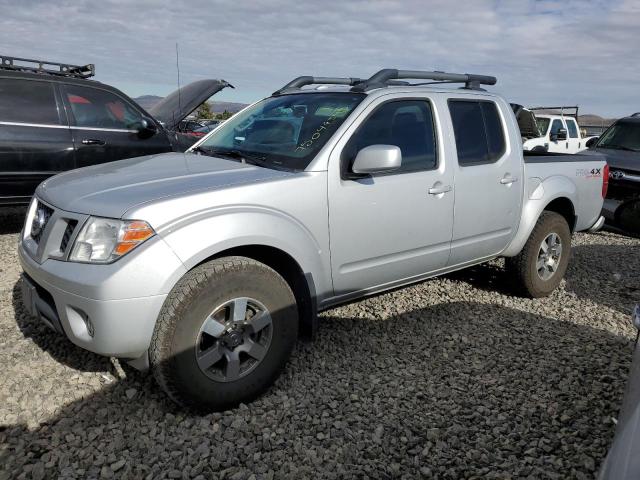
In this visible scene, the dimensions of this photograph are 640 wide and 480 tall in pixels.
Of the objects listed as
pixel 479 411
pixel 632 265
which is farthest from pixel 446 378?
pixel 632 265

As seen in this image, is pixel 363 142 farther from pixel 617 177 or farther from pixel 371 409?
pixel 617 177

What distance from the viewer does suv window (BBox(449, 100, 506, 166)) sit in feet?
12.9

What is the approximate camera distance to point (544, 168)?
14.9ft

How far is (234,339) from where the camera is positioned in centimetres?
279

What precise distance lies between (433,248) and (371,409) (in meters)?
1.28

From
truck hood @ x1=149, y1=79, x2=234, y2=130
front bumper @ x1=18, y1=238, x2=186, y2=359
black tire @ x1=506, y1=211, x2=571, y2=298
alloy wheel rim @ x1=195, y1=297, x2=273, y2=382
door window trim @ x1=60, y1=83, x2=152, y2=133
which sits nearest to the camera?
front bumper @ x1=18, y1=238, x2=186, y2=359

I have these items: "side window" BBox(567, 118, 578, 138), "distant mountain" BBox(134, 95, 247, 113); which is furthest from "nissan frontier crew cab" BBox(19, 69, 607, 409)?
"side window" BBox(567, 118, 578, 138)

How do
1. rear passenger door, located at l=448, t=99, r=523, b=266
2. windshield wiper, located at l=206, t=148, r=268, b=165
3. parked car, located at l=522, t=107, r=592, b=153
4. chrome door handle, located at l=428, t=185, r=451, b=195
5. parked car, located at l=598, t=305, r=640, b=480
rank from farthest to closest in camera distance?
parked car, located at l=522, t=107, r=592, b=153 → rear passenger door, located at l=448, t=99, r=523, b=266 → chrome door handle, located at l=428, t=185, r=451, b=195 → windshield wiper, located at l=206, t=148, r=268, b=165 → parked car, located at l=598, t=305, r=640, b=480

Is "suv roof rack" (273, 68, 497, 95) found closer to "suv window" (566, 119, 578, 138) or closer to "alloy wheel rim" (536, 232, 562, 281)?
"alloy wheel rim" (536, 232, 562, 281)

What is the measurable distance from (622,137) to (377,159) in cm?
780

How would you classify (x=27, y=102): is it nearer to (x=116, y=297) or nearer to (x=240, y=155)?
(x=240, y=155)

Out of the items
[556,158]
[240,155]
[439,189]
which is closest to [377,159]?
[439,189]

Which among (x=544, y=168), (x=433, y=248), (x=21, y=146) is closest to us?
(x=433, y=248)

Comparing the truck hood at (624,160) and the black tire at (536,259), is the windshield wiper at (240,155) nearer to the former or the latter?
the black tire at (536,259)
